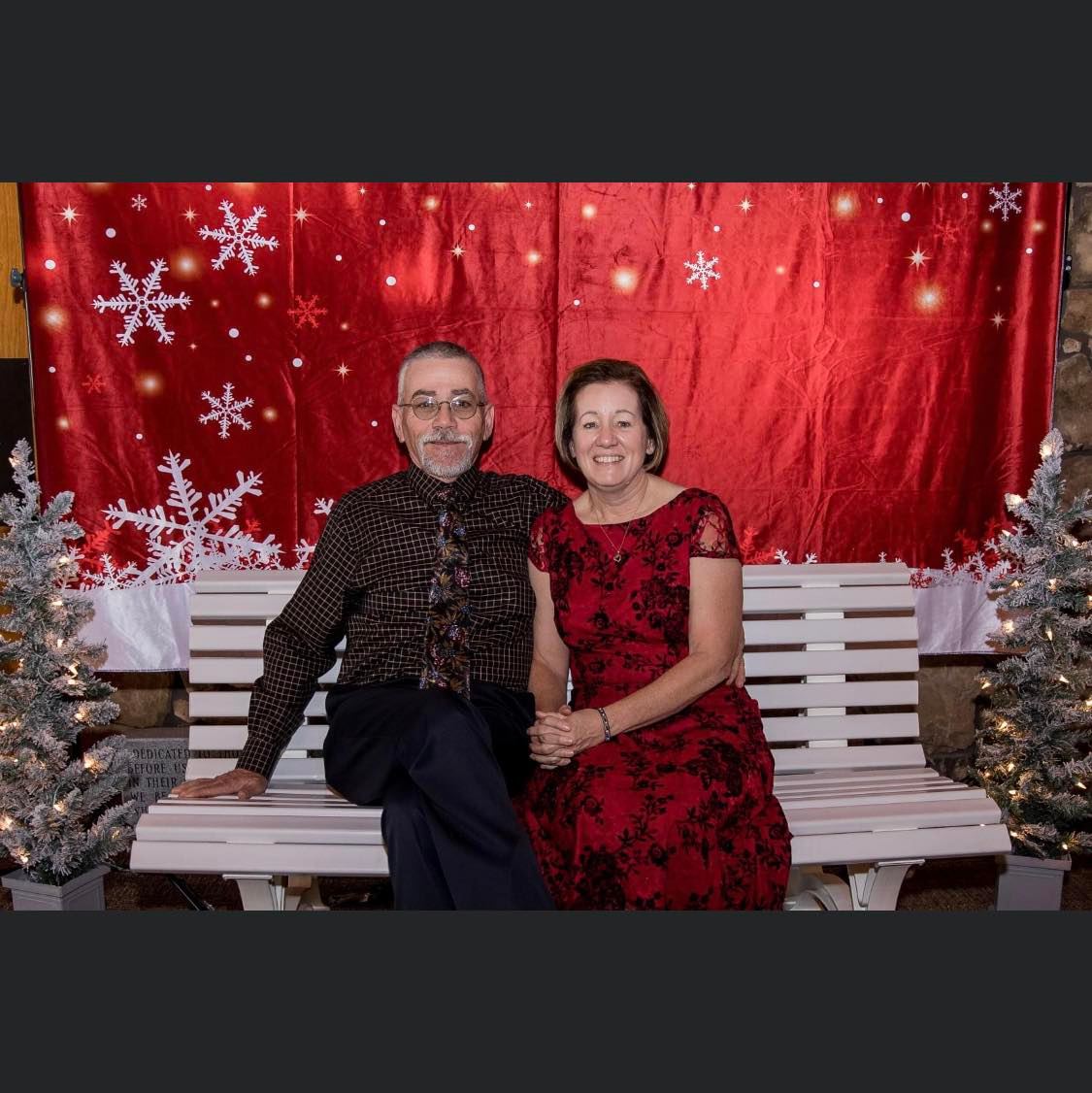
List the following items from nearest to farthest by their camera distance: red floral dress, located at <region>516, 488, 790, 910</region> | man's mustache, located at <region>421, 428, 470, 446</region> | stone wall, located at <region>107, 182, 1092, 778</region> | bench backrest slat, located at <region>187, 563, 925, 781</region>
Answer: red floral dress, located at <region>516, 488, 790, 910</region> → man's mustache, located at <region>421, 428, 470, 446</region> → bench backrest slat, located at <region>187, 563, 925, 781</region> → stone wall, located at <region>107, 182, 1092, 778</region>

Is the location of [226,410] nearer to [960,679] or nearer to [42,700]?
[42,700]

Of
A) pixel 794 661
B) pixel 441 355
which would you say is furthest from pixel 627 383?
pixel 794 661

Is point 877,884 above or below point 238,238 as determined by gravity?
below

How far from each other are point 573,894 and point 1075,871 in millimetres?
2029

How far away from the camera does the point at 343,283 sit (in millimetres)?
3580

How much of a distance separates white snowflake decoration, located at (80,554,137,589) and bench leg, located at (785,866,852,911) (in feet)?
7.85

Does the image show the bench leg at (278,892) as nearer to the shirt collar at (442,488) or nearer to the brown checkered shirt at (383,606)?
the brown checkered shirt at (383,606)

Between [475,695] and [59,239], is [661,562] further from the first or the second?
[59,239]

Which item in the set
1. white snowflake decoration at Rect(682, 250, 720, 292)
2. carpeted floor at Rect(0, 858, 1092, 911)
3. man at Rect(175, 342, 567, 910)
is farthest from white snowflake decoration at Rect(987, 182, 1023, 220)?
carpeted floor at Rect(0, 858, 1092, 911)

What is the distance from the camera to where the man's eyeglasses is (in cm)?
321

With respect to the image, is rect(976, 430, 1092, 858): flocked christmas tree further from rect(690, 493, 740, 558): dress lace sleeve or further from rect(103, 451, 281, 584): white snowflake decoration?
rect(103, 451, 281, 584): white snowflake decoration

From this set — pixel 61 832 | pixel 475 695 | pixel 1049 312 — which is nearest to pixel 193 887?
pixel 61 832

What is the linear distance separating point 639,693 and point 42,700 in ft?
5.81

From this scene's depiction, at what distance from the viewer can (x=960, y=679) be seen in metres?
4.13
